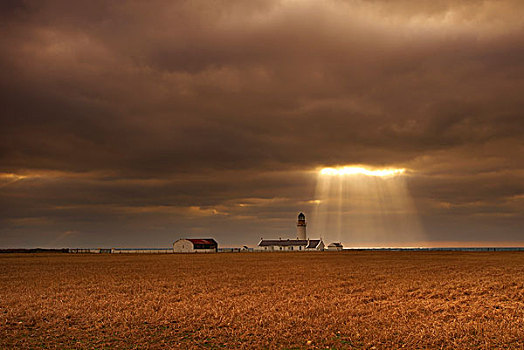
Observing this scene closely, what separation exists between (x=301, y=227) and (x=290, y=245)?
963 cm

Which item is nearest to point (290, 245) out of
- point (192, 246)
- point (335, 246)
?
point (335, 246)

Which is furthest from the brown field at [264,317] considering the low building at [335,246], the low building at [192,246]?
the low building at [335,246]

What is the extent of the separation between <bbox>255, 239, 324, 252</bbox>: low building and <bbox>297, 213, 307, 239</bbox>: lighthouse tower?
9.05 feet

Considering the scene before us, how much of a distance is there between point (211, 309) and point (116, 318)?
13.9 ft

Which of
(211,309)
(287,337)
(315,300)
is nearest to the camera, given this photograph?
(287,337)

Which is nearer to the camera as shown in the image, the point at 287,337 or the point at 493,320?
the point at 287,337

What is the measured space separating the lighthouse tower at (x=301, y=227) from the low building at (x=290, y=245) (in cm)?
276

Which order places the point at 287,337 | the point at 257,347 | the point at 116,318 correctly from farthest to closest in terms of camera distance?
the point at 116,318 → the point at 287,337 → the point at 257,347

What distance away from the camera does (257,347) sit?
14.2m

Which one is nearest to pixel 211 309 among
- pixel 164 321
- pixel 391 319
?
pixel 164 321

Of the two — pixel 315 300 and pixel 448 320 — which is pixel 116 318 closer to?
pixel 315 300

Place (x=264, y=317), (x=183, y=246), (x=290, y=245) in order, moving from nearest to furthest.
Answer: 1. (x=264, y=317)
2. (x=183, y=246)
3. (x=290, y=245)

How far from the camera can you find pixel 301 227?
186 metres

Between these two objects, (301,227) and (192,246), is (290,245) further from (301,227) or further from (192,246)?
(192,246)
